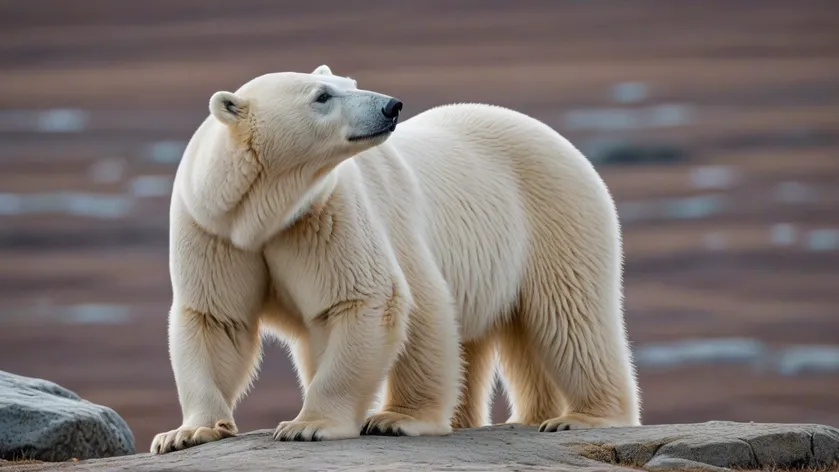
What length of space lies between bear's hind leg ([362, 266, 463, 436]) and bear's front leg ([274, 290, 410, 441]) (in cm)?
22

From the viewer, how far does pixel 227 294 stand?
4512 mm

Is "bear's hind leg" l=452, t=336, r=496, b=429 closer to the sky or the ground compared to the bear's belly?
closer to the ground

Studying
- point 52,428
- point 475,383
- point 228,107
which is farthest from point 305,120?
point 475,383

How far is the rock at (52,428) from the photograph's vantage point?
15.9 ft

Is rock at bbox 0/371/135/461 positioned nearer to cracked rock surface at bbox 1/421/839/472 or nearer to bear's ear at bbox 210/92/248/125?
cracked rock surface at bbox 1/421/839/472

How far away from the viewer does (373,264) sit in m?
4.45

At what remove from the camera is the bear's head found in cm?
430

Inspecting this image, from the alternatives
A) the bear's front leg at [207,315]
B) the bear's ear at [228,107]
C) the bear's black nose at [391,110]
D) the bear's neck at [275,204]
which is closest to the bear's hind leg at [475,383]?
the bear's front leg at [207,315]

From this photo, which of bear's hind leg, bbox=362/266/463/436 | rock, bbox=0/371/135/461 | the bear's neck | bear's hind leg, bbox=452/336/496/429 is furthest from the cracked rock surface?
bear's hind leg, bbox=452/336/496/429

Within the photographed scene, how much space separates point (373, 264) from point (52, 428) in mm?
1393

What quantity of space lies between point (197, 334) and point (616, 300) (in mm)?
1845

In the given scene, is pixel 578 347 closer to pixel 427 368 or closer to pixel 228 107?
pixel 427 368

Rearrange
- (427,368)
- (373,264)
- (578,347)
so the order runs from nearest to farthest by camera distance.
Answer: (373,264) → (427,368) → (578,347)

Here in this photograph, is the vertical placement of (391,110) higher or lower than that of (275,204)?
higher
